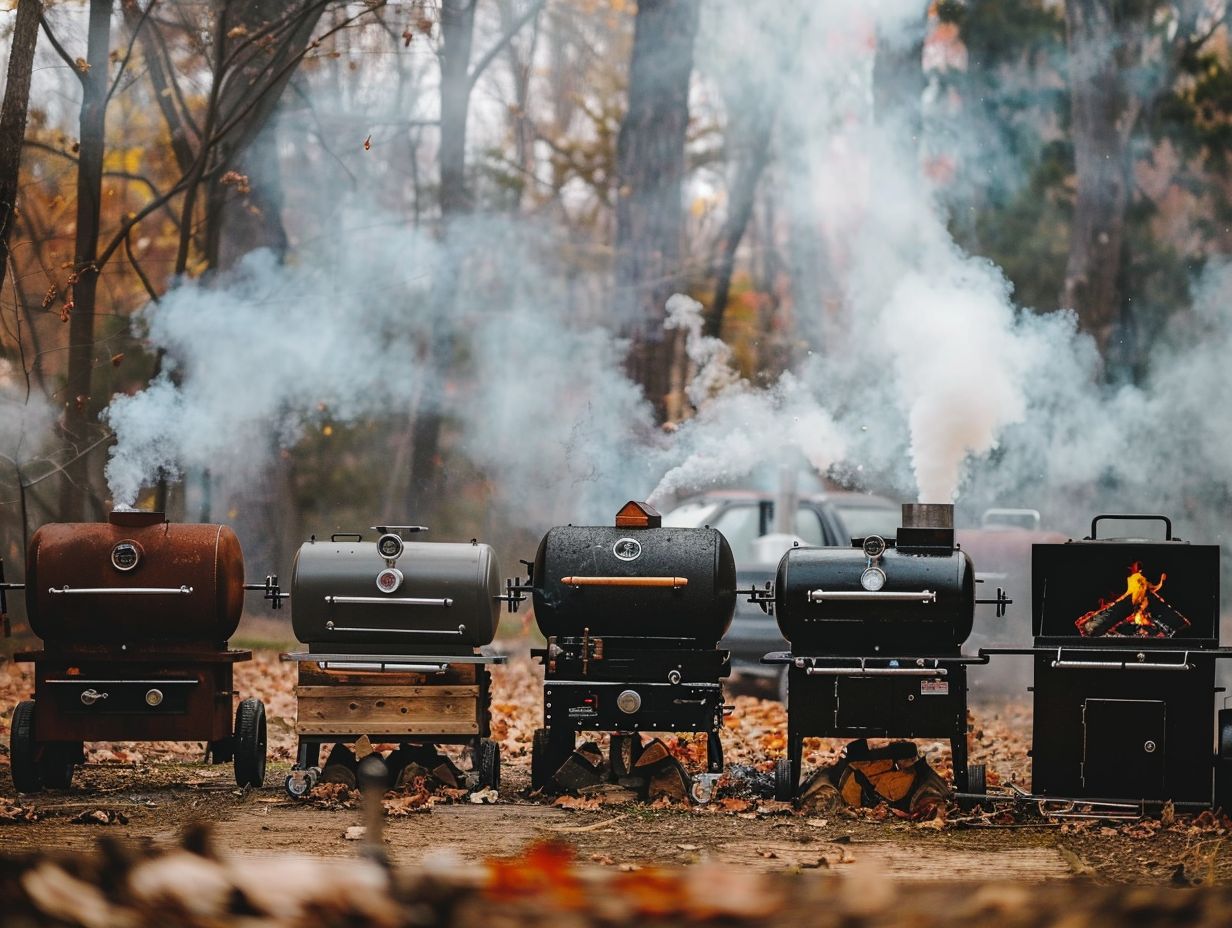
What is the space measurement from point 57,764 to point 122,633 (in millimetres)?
897

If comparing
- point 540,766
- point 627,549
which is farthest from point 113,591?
point 627,549

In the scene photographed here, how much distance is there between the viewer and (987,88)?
20.4m

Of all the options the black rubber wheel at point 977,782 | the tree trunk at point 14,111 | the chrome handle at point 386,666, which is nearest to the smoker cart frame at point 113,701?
the chrome handle at point 386,666

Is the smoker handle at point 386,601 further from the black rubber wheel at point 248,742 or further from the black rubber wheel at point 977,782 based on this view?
the black rubber wheel at point 977,782

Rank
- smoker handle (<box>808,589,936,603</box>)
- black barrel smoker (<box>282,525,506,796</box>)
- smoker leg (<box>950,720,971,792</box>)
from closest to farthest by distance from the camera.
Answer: smoker handle (<box>808,589,936,603</box>)
smoker leg (<box>950,720,971,792</box>)
black barrel smoker (<box>282,525,506,796</box>)

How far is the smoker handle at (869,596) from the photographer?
8.11 m

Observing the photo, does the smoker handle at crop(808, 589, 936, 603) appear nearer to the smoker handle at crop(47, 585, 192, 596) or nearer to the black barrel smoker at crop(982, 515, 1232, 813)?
the black barrel smoker at crop(982, 515, 1232, 813)

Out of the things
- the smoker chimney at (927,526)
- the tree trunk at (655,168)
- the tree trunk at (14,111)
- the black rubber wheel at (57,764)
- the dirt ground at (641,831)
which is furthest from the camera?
the tree trunk at (655,168)

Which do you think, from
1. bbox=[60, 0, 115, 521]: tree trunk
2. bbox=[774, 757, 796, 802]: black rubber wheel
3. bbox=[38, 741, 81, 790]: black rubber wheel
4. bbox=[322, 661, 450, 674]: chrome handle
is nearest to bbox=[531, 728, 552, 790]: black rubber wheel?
bbox=[322, 661, 450, 674]: chrome handle

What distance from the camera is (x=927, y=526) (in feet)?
28.0

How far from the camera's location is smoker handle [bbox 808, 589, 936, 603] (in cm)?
811

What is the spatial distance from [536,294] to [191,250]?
185 inches

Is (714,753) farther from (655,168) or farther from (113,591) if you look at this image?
(655,168)

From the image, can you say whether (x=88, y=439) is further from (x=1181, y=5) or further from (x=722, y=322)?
(x=1181, y=5)
